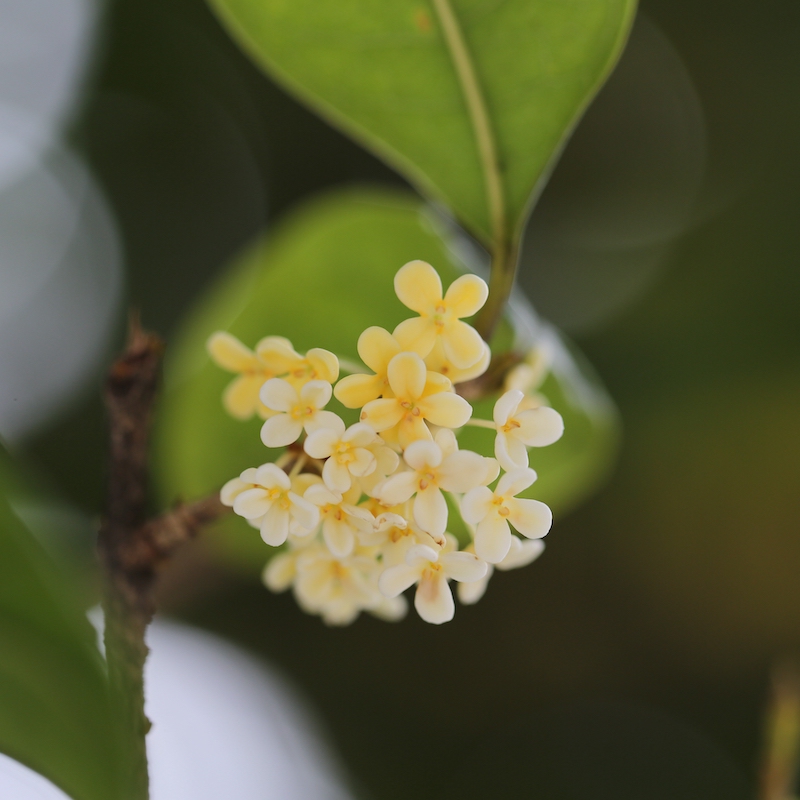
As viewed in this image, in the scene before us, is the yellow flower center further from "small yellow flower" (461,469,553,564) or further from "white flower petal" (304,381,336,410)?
"small yellow flower" (461,469,553,564)

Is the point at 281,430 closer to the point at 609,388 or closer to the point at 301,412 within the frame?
the point at 301,412

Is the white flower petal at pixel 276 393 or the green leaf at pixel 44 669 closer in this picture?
the green leaf at pixel 44 669

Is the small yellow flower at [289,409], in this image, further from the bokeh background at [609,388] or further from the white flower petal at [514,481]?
the bokeh background at [609,388]

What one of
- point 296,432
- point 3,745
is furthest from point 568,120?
point 3,745

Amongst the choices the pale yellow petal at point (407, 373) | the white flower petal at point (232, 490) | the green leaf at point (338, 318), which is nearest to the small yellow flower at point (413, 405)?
the pale yellow petal at point (407, 373)

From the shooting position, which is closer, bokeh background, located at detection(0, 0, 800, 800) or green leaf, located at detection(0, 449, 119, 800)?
green leaf, located at detection(0, 449, 119, 800)

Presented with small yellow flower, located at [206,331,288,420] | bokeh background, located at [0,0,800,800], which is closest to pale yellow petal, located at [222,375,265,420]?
small yellow flower, located at [206,331,288,420]

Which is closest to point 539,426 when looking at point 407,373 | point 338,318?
point 407,373
